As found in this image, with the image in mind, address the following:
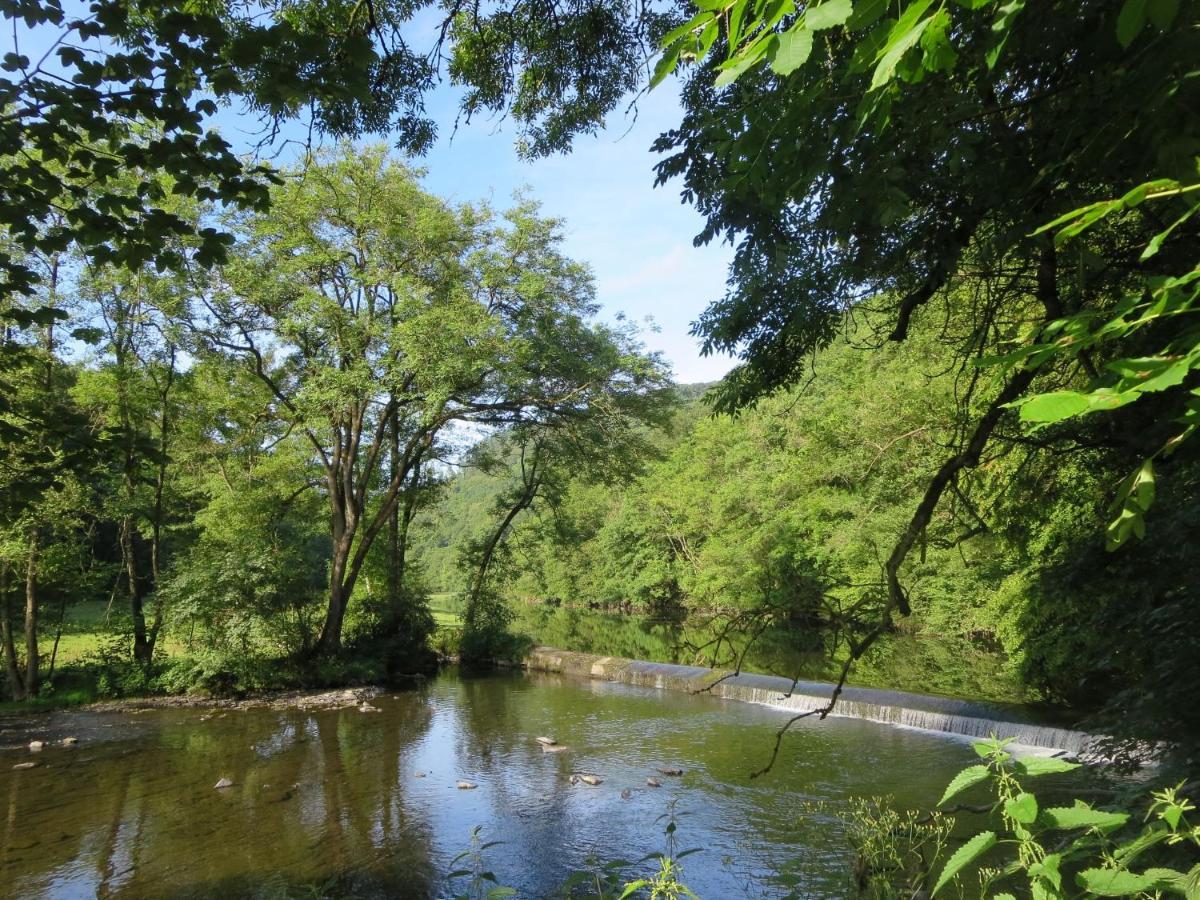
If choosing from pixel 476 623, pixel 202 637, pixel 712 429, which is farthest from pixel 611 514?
pixel 202 637

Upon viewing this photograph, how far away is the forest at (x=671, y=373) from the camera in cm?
201

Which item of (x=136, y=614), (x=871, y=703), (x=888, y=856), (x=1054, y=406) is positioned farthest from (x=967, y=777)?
(x=136, y=614)

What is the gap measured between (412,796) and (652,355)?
11308mm

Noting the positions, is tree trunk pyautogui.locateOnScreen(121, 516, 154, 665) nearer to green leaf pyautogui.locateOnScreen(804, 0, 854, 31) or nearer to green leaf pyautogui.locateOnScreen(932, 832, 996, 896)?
green leaf pyautogui.locateOnScreen(932, 832, 996, 896)

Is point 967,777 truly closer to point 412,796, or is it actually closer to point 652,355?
point 412,796

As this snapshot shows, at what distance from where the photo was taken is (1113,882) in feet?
3.67

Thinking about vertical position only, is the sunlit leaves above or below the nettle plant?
above

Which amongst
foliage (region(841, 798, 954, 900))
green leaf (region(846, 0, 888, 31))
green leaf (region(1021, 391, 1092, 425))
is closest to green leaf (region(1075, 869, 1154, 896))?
green leaf (region(1021, 391, 1092, 425))

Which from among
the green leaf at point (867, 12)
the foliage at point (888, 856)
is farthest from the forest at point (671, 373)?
the foliage at point (888, 856)

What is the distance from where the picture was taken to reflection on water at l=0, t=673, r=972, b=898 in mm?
6594

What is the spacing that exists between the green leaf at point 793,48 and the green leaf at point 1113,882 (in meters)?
1.34

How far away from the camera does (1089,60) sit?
2369 mm

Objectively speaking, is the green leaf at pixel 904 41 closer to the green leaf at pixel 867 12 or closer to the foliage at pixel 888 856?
the green leaf at pixel 867 12

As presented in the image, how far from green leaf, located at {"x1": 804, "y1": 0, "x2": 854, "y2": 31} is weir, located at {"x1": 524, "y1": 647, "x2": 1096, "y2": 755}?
788 cm
